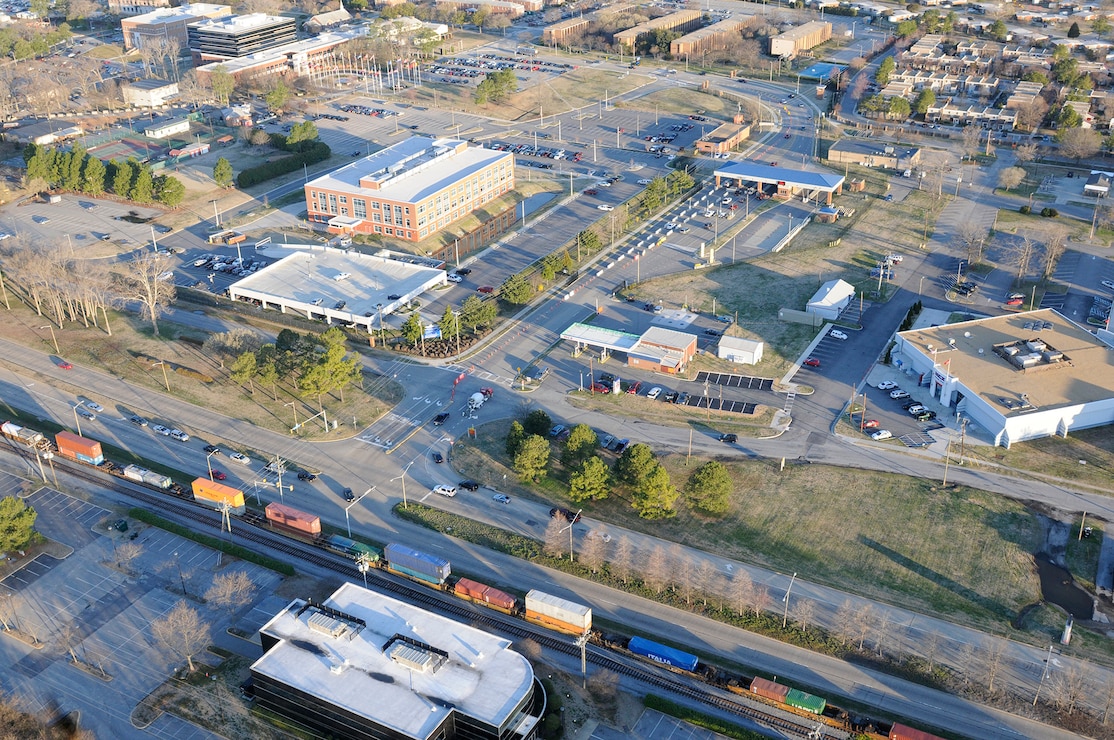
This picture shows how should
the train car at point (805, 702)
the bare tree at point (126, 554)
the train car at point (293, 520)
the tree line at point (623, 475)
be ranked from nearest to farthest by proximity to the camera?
the train car at point (805, 702) → the bare tree at point (126, 554) → the train car at point (293, 520) → the tree line at point (623, 475)

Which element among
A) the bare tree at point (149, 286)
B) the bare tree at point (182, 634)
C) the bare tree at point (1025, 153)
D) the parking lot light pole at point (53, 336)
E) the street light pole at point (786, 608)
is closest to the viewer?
the bare tree at point (182, 634)

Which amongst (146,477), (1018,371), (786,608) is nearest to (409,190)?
(146,477)

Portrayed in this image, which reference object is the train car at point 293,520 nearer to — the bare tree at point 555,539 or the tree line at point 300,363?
the tree line at point 300,363

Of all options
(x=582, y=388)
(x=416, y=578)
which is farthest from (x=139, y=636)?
(x=582, y=388)

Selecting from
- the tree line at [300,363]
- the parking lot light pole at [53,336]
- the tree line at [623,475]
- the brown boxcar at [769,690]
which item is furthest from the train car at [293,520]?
the parking lot light pole at [53,336]

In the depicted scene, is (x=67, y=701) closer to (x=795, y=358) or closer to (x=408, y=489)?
(x=408, y=489)

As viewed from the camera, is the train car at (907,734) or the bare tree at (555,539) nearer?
the train car at (907,734)
